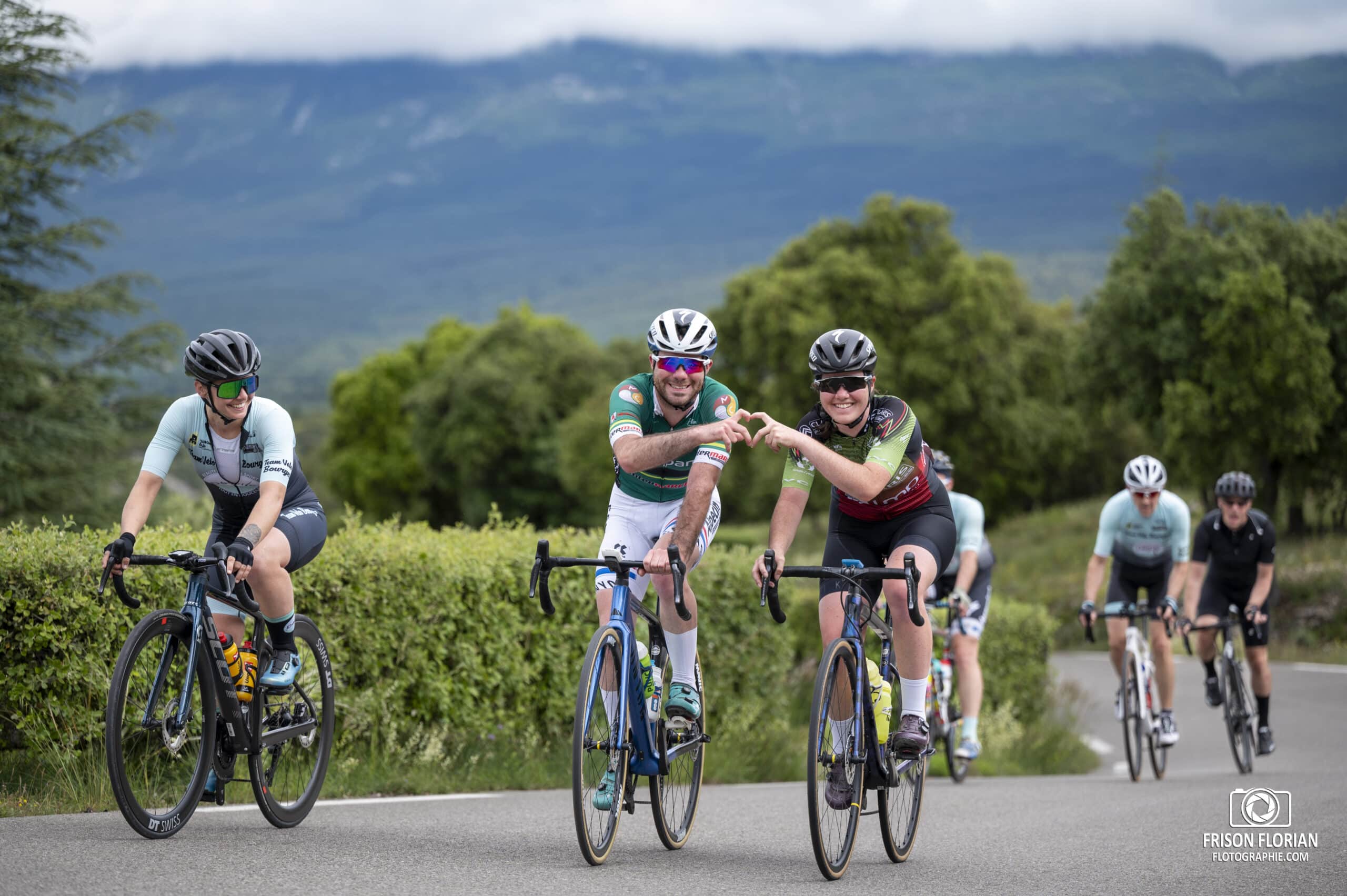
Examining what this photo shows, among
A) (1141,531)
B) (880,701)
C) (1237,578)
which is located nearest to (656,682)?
(880,701)

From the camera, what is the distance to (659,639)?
7.11 m

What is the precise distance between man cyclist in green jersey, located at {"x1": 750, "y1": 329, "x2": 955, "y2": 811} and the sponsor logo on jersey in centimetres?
15

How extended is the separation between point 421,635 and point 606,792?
3.51 m

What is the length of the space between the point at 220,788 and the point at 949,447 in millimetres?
52429

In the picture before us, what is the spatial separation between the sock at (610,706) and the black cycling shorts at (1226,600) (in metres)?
8.18

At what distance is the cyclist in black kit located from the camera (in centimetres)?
1264

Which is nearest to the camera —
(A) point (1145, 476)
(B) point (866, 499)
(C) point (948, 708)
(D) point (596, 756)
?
(D) point (596, 756)

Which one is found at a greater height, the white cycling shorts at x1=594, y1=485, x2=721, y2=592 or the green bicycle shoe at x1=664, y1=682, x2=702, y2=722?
the white cycling shorts at x1=594, y1=485, x2=721, y2=592

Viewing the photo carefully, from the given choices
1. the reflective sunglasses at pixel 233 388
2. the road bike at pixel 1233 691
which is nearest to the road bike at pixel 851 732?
the reflective sunglasses at pixel 233 388

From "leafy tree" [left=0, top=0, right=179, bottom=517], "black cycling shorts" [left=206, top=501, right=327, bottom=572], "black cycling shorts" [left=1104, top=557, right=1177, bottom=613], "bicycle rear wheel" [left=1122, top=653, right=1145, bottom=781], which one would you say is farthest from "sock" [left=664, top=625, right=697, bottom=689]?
"leafy tree" [left=0, top=0, right=179, bottom=517]

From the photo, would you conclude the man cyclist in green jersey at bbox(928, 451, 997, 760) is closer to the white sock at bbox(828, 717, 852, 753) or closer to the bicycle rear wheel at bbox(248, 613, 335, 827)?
the white sock at bbox(828, 717, 852, 753)

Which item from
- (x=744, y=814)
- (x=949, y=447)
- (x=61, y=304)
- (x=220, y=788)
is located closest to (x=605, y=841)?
(x=220, y=788)

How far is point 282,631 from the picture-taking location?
287 inches

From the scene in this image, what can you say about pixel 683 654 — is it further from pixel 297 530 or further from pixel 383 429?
pixel 383 429
